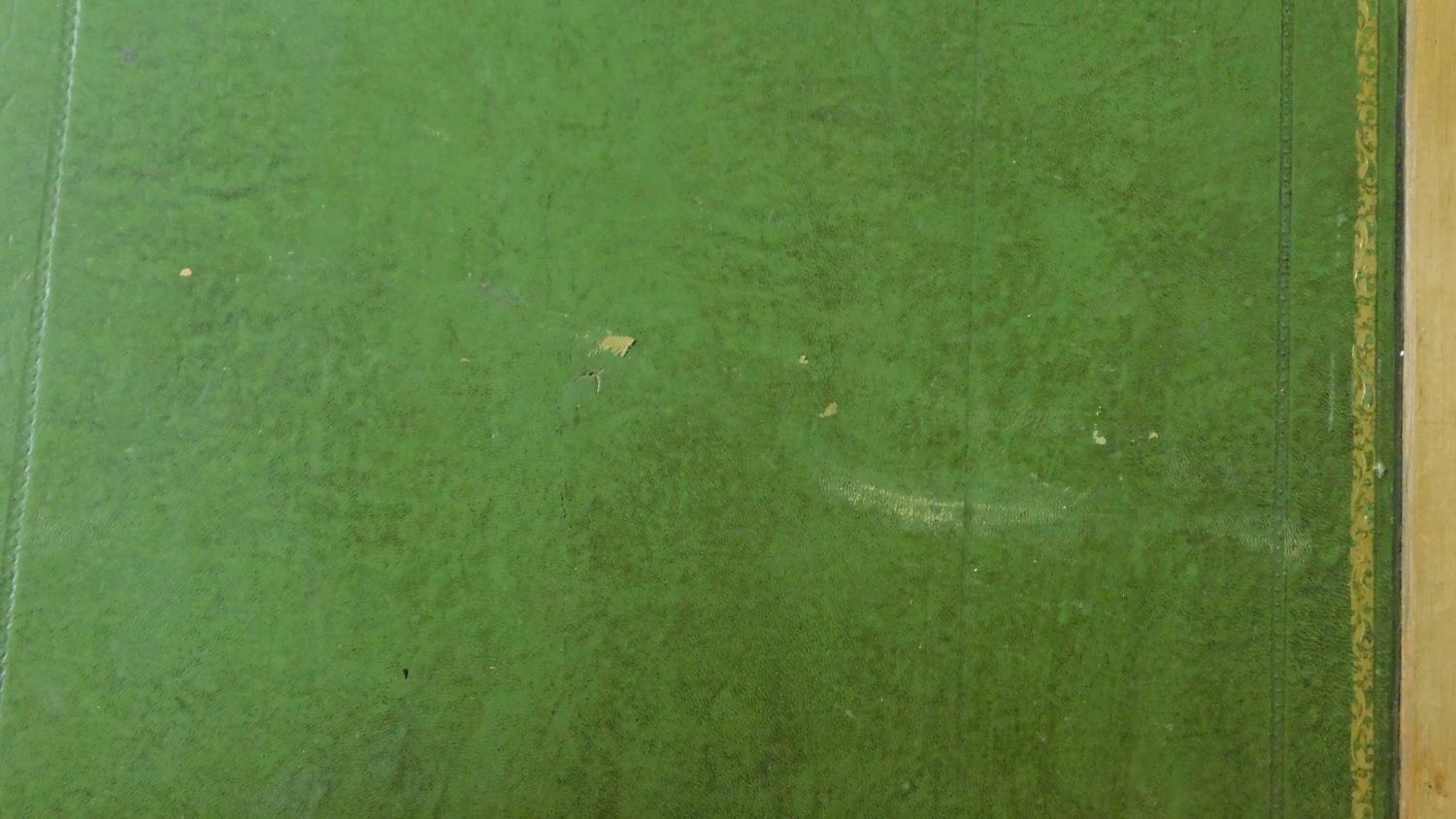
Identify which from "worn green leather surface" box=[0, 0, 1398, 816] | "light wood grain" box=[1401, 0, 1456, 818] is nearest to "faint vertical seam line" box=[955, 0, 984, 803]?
"worn green leather surface" box=[0, 0, 1398, 816]

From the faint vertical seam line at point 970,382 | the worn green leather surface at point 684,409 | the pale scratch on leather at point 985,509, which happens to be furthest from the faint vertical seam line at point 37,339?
the faint vertical seam line at point 970,382

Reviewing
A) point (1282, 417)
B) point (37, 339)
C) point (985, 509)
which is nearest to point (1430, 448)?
point (1282, 417)

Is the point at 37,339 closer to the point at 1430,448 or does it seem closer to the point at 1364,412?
the point at 1364,412

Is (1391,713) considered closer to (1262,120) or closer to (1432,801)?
(1432,801)

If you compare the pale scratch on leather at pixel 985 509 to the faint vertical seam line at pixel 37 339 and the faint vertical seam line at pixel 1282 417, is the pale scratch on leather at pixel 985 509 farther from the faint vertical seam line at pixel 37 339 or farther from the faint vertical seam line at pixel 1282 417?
the faint vertical seam line at pixel 37 339

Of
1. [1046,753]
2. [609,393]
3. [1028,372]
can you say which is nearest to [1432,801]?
[1046,753]

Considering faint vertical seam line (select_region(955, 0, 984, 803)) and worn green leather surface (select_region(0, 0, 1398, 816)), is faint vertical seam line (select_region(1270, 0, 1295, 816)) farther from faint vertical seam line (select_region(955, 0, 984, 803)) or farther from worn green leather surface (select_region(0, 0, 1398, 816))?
faint vertical seam line (select_region(955, 0, 984, 803))

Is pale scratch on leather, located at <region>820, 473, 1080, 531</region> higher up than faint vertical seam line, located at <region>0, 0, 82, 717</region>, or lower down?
lower down
